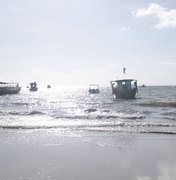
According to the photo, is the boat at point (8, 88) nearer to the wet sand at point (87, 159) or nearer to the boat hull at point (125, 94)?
the boat hull at point (125, 94)

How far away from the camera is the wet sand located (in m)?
9.69

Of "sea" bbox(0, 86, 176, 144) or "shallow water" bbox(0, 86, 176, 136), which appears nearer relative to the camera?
"sea" bbox(0, 86, 176, 144)

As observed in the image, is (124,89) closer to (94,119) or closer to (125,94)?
(125,94)

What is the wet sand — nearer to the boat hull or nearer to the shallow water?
the shallow water

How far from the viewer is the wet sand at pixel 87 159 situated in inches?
381

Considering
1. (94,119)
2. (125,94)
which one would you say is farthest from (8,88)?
(94,119)

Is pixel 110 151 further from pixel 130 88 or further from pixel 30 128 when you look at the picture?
pixel 130 88

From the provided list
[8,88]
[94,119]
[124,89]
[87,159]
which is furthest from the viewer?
[8,88]

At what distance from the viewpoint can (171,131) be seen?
834 inches

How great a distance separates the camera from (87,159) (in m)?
11.9

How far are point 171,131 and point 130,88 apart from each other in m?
45.2

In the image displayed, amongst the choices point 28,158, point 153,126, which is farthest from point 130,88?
point 28,158

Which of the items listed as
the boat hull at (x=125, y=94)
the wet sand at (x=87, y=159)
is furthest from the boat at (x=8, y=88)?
the wet sand at (x=87, y=159)

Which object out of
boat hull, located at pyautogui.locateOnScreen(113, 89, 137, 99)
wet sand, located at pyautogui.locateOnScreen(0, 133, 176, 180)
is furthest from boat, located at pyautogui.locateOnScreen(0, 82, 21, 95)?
wet sand, located at pyautogui.locateOnScreen(0, 133, 176, 180)
